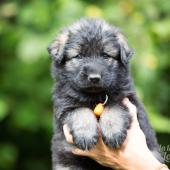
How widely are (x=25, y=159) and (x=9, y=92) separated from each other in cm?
111

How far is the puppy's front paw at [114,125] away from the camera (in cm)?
541

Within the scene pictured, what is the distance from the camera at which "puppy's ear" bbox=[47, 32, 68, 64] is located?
5.61m

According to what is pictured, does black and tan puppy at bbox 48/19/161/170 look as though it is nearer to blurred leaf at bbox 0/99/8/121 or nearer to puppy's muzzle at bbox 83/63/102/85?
puppy's muzzle at bbox 83/63/102/85

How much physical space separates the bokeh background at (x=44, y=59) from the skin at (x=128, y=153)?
2.79 m

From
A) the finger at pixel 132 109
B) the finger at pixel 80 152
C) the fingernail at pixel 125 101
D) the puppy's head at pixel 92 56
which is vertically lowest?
the finger at pixel 80 152

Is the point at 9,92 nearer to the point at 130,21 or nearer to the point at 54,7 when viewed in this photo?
the point at 54,7

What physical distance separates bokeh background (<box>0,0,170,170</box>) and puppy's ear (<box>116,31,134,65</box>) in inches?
106

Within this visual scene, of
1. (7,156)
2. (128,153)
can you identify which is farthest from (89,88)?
(7,156)

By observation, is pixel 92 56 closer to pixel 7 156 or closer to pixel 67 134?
pixel 67 134

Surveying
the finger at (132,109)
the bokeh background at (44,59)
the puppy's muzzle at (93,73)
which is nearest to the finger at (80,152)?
the finger at (132,109)

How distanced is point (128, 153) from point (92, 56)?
87cm

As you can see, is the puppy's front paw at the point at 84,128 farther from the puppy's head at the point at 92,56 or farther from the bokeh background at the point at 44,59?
Answer: the bokeh background at the point at 44,59

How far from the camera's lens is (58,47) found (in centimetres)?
568

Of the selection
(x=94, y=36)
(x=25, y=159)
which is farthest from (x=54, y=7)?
(x=94, y=36)
